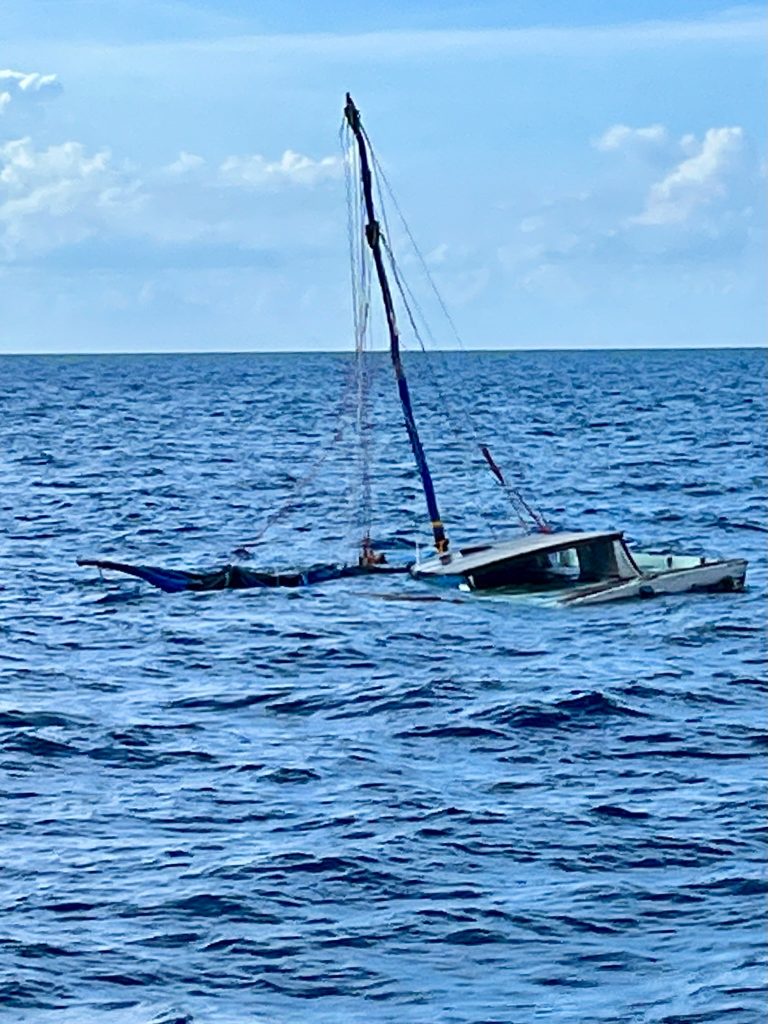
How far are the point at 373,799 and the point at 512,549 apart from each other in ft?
62.0

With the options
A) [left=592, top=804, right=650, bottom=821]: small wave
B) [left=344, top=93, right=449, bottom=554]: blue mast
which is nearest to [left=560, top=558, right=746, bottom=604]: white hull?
[left=344, top=93, right=449, bottom=554]: blue mast

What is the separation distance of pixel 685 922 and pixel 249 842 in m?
5.37

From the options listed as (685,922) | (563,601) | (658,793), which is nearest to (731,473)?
(563,601)

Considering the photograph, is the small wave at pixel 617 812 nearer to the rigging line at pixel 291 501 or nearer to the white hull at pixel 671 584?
the white hull at pixel 671 584

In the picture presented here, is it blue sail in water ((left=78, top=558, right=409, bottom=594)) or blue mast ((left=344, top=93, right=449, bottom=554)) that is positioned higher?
blue mast ((left=344, top=93, right=449, bottom=554))

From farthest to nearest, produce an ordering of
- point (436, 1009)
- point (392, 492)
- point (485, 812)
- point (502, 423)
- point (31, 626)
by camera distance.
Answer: point (502, 423) < point (392, 492) < point (31, 626) < point (485, 812) < point (436, 1009)

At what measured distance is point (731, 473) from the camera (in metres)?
76.0

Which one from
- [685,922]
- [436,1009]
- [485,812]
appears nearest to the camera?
[436,1009]

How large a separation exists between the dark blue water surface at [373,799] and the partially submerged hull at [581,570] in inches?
21.0

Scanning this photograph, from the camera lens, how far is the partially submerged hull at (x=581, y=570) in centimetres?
4172

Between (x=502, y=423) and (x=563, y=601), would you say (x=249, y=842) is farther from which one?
(x=502, y=423)

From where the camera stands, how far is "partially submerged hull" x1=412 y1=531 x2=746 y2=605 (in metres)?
41.7

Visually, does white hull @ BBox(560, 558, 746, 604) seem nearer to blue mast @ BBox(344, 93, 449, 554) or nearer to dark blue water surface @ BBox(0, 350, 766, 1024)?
dark blue water surface @ BBox(0, 350, 766, 1024)

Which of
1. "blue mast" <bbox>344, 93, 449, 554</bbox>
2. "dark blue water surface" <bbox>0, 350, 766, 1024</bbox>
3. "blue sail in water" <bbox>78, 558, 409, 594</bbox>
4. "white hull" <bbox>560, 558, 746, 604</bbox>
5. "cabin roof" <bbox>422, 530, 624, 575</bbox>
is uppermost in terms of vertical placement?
"blue mast" <bbox>344, 93, 449, 554</bbox>
